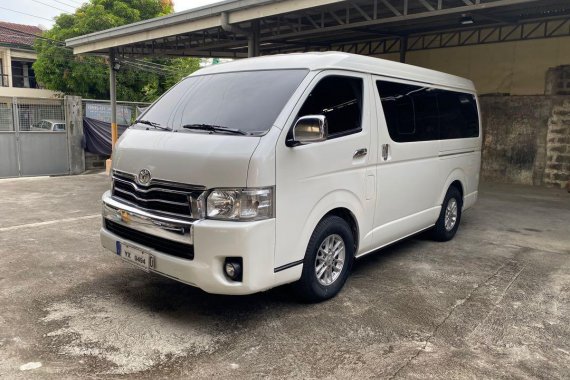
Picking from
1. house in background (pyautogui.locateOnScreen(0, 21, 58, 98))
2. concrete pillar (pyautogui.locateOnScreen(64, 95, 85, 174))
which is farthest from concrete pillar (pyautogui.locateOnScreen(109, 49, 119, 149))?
house in background (pyautogui.locateOnScreen(0, 21, 58, 98))

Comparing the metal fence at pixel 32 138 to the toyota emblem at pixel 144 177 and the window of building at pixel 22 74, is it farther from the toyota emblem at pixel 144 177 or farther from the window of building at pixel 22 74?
the window of building at pixel 22 74

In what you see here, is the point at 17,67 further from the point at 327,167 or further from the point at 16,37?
the point at 327,167

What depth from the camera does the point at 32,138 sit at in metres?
12.6

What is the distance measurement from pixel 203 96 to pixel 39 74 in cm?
1965

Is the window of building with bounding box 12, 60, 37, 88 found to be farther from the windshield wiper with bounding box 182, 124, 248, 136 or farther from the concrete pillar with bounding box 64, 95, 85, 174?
the windshield wiper with bounding box 182, 124, 248, 136

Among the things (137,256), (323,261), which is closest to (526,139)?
(323,261)

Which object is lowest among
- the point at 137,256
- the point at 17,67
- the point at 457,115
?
the point at 137,256

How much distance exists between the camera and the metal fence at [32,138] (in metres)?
12.2

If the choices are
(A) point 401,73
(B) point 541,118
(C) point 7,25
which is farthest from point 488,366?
(C) point 7,25

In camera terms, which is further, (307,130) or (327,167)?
(327,167)

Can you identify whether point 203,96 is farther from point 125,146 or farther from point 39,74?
point 39,74

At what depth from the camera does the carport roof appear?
8500 millimetres

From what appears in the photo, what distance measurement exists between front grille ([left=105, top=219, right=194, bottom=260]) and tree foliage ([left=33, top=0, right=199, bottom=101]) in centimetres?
1667

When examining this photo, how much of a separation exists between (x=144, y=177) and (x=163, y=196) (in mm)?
264
